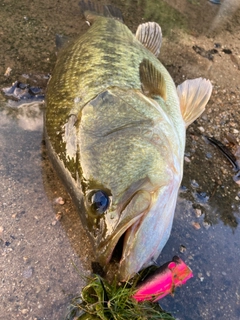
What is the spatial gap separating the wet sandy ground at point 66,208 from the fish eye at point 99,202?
0.43 m

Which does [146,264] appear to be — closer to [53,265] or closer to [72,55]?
[53,265]

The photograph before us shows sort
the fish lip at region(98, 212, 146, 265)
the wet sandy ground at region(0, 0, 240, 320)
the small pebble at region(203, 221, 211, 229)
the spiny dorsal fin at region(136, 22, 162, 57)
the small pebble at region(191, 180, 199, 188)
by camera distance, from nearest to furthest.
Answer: the fish lip at region(98, 212, 146, 265) < the wet sandy ground at region(0, 0, 240, 320) < the small pebble at region(203, 221, 211, 229) < the small pebble at region(191, 180, 199, 188) < the spiny dorsal fin at region(136, 22, 162, 57)

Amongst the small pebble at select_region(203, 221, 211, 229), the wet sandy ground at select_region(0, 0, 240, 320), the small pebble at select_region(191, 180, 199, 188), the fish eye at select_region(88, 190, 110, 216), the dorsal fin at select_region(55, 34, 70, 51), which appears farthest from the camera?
the dorsal fin at select_region(55, 34, 70, 51)

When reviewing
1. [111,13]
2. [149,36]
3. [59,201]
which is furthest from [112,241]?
[111,13]

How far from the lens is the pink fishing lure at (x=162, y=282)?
218 centimetres

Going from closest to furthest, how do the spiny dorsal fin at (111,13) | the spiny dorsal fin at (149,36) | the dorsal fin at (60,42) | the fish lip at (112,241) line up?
the fish lip at (112,241)
the dorsal fin at (60,42)
the spiny dorsal fin at (149,36)
the spiny dorsal fin at (111,13)

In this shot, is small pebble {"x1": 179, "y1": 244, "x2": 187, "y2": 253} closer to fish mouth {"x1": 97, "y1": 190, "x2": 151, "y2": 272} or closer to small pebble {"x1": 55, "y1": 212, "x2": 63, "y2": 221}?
fish mouth {"x1": 97, "y1": 190, "x2": 151, "y2": 272}

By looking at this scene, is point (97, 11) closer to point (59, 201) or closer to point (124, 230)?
point (59, 201)

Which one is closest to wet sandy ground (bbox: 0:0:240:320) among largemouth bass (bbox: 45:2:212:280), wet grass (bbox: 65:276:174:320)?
wet grass (bbox: 65:276:174:320)

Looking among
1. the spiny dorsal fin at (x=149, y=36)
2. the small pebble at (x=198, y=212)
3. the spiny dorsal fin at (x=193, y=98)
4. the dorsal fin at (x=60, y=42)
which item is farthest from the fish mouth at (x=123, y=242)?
the spiny dorsal fin at (x=149, y=36)

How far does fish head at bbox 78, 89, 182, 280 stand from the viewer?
2.01m

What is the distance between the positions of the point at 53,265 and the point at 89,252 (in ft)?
0.90

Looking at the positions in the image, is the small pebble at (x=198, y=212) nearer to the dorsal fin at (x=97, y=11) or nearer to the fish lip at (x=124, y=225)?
the fish lip at (x=124, y=225)

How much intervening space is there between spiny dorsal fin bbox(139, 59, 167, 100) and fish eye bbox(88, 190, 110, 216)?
3.39 ft
